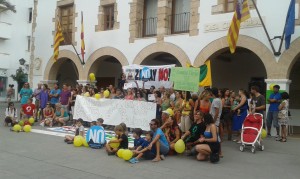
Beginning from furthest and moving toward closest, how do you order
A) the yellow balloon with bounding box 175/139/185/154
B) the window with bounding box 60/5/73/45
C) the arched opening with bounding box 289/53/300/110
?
the window with bounding box 60/5/73/45 < the arched opening with bounding box 289/53/300/110 < the yellow balloon with bounding box 175/139/185/154

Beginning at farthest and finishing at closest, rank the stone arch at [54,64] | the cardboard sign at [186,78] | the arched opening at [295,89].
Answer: the stone arch at [54,64] → the arched opening at [295,89] → the cardboard sign at [186,78]

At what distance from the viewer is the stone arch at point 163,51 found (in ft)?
45.5

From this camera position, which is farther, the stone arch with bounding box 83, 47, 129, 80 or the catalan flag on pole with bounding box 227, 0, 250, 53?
the stone arch with bounding box 83, 47, 129, 80

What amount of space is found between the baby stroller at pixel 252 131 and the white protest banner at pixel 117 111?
327cm

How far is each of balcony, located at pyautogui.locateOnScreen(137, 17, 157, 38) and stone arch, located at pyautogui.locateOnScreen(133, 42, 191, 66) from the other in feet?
3.13

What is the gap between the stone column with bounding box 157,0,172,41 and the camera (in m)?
14.6

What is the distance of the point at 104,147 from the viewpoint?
9.27m

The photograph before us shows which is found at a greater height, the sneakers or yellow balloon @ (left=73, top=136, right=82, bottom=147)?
yellow balloon @ (left=73, top=136, right=82, bottom=147)

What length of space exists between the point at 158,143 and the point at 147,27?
895 centimetres

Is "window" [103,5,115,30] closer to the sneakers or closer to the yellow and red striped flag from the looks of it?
the yellow and red striped flag

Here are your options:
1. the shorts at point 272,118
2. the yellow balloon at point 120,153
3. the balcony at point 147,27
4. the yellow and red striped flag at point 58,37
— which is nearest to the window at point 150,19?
the balcony at point 147,27

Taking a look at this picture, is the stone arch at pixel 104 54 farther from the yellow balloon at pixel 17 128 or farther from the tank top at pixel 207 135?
the tank top at pixel 207 135

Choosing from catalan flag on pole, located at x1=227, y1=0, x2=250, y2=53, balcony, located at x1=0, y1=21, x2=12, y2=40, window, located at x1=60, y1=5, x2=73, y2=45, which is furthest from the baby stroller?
balcony, located at x1=0, y1=21, x2=12, y2=40

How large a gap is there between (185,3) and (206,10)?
1.59 metres
